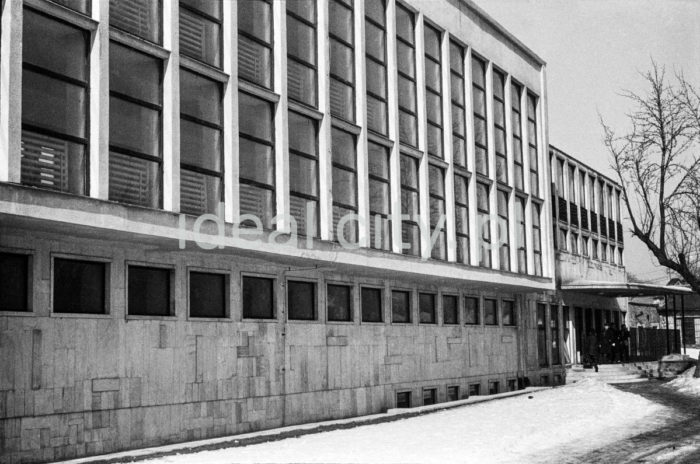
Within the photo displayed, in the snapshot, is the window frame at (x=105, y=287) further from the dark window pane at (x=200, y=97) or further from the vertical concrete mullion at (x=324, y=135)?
the vertical concrete mullion at (x=324, y=135)

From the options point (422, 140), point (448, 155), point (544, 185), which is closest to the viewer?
point (422, 140)

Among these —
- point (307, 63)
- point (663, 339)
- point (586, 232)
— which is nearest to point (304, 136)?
point (307, 63)

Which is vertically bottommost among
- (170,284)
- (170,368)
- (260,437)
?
(260,437)

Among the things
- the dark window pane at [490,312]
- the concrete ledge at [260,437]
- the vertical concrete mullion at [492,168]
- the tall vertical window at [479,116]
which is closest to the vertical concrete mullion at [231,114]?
the concrete ledge at [260,437]

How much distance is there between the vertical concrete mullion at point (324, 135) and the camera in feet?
66.9

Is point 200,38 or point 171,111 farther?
point 200,38

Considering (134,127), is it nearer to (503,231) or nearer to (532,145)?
(503,231)

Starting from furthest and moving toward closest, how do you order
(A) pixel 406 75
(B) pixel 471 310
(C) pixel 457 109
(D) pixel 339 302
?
(B) pixel 471 310 → (C) pixel 457 109 → (A) pixel 406 75 → (D) pixel 339 302

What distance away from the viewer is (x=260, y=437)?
16.9 metres

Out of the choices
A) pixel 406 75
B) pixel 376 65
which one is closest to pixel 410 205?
pixel 406 75

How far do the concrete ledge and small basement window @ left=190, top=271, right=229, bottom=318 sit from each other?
7.44 ft

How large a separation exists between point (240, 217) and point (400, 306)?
8.16 metres

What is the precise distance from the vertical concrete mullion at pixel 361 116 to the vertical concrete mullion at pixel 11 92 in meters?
10.3

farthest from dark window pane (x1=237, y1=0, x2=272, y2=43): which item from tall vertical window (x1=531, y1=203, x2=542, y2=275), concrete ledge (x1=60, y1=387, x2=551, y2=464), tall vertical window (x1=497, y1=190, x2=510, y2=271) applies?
tall vertical window (x1=531, y1=203, x2=542, y2=275)
